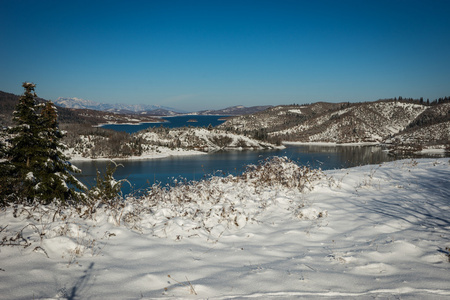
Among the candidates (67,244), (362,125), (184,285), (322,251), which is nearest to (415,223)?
(322,251)

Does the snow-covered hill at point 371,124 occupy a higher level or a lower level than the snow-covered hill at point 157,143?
higher

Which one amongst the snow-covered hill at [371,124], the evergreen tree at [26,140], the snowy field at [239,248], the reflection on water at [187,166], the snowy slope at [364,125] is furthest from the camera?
the snowy slope at [364,125]

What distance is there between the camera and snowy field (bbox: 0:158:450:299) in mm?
3123

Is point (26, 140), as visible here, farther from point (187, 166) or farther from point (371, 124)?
point (371, 124)

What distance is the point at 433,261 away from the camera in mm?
3844

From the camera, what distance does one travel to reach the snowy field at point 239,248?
10.2 ft

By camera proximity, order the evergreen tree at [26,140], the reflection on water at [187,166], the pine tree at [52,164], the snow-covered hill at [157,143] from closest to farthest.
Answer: the evergreen tree at [26,140] → the pine tree at [52,164] → the reflection on water at [187,166] → the snow-covered hill at [157,143]

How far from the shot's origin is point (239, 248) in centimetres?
464

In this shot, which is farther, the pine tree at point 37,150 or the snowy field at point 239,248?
the pine tree at point 37,150

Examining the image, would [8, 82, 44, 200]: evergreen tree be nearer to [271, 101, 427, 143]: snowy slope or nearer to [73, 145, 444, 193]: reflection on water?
[73, 145, 444, 193]: reflection on water

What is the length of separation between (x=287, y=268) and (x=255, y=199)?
381 centimetres

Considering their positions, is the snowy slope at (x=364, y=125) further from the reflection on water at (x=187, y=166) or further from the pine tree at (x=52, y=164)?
the pine tree at (x=52, y=164)

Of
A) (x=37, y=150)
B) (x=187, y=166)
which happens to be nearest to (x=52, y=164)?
(x=37, y=150)

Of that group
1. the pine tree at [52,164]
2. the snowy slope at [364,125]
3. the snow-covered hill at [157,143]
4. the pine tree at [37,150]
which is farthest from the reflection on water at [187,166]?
the snowy slope at [364,125]
